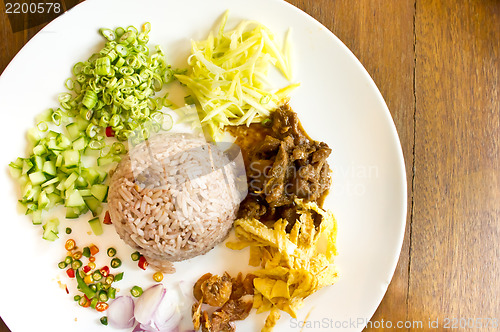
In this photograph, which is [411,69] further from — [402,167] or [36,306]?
[36,306]

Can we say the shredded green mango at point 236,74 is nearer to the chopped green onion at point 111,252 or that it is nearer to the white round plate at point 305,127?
the white round plate at point 305,127

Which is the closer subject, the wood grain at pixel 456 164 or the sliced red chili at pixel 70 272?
the sliced red chili at pixel 70 272

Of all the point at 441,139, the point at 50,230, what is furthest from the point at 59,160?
the point at 441,139

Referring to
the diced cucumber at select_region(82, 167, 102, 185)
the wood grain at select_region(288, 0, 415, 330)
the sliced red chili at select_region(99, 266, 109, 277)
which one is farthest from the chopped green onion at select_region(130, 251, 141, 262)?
the wood grain at select_region(288, 0, 415, 330)

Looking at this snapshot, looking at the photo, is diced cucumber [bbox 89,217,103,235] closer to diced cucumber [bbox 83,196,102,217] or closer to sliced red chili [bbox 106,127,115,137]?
diced cucumber [bbox 83,196,102,217]

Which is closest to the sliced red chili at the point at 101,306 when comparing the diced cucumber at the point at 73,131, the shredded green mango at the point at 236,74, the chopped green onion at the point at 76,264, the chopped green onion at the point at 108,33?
the chopped green onion at the point at 76,264

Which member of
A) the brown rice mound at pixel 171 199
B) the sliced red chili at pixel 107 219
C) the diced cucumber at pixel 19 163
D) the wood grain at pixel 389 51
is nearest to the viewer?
the brown rice mound at pixel 171 199

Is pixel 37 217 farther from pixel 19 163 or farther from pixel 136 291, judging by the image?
pixel 136 291

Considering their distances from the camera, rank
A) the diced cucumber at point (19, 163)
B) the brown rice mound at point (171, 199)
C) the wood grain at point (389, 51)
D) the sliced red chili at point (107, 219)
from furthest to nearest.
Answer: the wood grain at point (389, 51) < the sliced red chili at point (107, 219) < the diced cucumber at point (19, 163) < the brown rice mound at point (171, 199)
